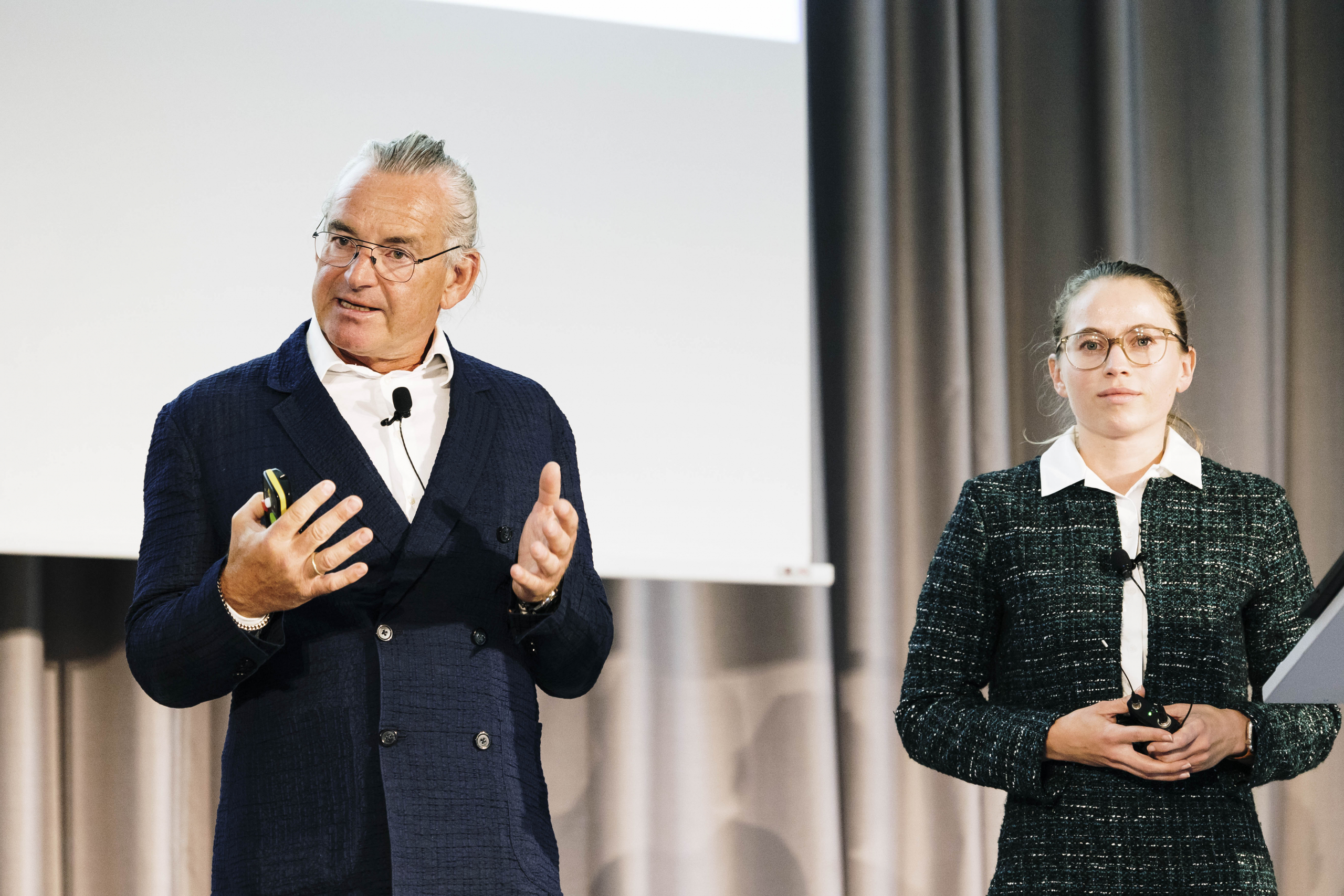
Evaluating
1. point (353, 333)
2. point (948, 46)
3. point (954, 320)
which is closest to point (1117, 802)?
point (353, 333)

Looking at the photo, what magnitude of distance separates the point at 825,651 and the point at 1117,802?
1.45m

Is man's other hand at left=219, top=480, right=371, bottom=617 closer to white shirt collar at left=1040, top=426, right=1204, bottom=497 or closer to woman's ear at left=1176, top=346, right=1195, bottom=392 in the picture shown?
white shirt collar at left=1040, top=426, right=1204, bottom=497

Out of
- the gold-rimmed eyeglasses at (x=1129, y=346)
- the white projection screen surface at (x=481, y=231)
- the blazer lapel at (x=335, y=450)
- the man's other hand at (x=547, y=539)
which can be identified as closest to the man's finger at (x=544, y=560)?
the man's other hand at (x=547, y=539)

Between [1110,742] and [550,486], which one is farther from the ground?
[550,486]

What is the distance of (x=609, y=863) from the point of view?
3.07 metres

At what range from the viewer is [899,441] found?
3367 millimetres

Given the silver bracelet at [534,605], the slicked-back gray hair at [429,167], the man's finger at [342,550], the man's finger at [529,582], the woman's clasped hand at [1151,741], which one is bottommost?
the woman's clasped hand at [1151,741]

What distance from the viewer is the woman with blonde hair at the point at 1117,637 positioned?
5.84 ft

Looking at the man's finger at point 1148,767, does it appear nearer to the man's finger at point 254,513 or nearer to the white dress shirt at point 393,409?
the white dress shirt at point 393,409

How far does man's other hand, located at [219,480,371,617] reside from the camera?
138cm

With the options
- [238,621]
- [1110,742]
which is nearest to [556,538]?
[238,621]

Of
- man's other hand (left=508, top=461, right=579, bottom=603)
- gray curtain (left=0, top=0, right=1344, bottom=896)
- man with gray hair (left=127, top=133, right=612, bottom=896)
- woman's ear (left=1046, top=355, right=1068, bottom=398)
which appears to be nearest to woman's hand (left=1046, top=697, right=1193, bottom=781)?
woman's ear (left=1046, top=355, right=1068, bottom=398)

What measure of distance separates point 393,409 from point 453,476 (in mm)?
146

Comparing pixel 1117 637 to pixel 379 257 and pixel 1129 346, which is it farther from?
pixel 379 257
